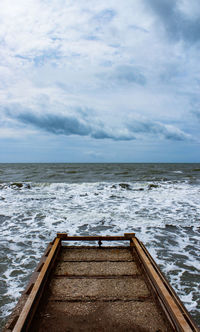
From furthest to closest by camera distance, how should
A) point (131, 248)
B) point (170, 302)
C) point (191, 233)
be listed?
point (191, 233)
point (131, 248)
point (170, 302)

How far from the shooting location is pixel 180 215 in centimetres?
1135

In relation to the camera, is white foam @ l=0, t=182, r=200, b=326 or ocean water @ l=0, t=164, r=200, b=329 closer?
ocean water @ l=0, t=164, r=200, b=329

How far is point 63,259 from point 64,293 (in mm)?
1336

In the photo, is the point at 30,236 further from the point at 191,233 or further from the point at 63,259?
the point at 191,233

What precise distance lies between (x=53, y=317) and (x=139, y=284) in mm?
1660

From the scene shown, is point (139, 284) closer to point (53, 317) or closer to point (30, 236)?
point (53, 317)

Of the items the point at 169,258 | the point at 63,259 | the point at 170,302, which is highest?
the point at 170,302

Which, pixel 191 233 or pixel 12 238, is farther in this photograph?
pixel 191 233

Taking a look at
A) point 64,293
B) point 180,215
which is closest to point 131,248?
point 64,293

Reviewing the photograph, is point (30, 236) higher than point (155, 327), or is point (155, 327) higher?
point (155, 327)

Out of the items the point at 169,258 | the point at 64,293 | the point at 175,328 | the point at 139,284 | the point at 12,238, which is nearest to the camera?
the point at 175,328

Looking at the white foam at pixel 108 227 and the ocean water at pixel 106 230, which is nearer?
the ocean water at pixel 106 230

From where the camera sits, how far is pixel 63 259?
4.92 m

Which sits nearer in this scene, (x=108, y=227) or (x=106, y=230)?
(x=106, y=230)
